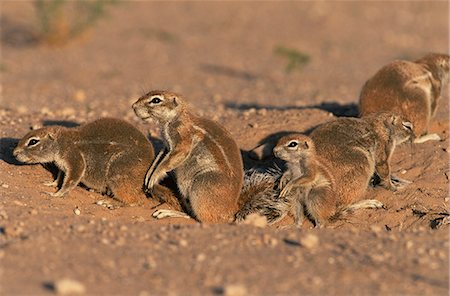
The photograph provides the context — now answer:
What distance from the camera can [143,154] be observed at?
806 cm

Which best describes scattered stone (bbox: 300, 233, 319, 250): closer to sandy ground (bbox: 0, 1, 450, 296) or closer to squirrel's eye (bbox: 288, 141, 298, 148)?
sandy ground (bbox: 0, 1, 450, 296)

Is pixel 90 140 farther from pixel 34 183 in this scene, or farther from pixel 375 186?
pixel 375 186

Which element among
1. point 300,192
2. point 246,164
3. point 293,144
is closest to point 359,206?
point 300,192

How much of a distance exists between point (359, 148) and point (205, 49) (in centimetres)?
1198

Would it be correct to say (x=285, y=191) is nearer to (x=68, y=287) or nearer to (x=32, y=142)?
(x=32, y=142)

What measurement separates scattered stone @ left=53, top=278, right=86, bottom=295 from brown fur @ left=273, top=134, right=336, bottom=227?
3124 mm

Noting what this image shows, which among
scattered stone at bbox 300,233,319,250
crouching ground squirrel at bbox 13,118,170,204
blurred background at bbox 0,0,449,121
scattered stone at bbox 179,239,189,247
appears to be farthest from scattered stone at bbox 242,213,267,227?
blurred background at bbox 0,0,449,121

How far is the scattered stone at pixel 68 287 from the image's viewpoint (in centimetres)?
492

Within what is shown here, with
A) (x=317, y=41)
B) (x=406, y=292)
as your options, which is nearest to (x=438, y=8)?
(x=317, y=41)

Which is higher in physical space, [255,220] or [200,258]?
[200,258]

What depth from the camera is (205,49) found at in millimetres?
19750

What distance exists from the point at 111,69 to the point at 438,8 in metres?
12.6

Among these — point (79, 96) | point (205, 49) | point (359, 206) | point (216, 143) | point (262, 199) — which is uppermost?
point (216, 143)

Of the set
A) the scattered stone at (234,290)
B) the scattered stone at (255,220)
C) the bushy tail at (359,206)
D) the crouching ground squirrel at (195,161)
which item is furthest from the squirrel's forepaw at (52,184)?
the scattered stone at (234,290)
